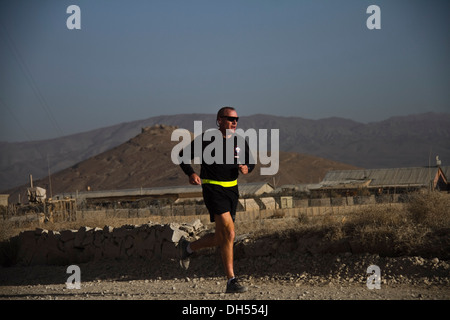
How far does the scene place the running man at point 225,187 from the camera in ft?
23.8

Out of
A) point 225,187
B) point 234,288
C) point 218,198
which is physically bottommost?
point 234,288

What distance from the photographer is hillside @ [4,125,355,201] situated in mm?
95719

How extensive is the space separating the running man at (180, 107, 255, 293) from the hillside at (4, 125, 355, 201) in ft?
265

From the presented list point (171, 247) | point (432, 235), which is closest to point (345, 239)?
point (432, 235)

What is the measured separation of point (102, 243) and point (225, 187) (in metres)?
5.90

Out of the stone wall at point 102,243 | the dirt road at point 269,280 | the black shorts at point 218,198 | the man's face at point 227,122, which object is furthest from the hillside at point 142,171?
the black shorts at point 218,198

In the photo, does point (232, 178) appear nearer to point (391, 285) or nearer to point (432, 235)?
point (391, 285)

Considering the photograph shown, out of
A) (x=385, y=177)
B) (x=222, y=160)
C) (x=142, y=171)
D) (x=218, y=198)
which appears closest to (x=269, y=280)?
(x=218, y=198)

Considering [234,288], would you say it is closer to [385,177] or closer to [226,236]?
[226,236]

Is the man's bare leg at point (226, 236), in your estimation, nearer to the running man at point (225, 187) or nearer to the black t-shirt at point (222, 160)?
the running man at point (225, 187)

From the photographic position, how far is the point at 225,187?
7352 mm

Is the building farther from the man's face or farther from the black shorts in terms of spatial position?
the black shorts

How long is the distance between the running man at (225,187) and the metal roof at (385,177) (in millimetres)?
45682

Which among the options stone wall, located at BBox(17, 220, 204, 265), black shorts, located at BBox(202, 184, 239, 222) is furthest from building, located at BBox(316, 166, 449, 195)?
black shorts, located at BBox(202, 184, 239, 222)
